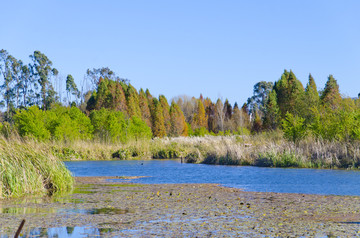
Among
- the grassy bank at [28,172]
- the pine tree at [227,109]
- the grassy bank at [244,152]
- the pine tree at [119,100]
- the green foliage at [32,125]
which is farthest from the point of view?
the pine tree at [227,109]

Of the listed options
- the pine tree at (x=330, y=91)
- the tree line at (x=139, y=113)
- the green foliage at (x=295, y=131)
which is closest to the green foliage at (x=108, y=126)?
the tree line at (x=139, y=113)

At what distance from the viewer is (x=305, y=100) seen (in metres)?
43.2

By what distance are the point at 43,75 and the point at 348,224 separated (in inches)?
2477

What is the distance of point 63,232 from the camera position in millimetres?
8461

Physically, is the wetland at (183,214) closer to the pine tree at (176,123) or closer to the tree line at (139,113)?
the tree line at (139,113)

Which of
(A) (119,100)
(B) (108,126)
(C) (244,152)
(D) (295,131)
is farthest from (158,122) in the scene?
(C) (244,152)

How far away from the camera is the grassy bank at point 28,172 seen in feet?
43.6

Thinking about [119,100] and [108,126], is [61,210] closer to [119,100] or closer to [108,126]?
[108,126]

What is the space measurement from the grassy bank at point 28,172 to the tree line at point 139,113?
6.70m

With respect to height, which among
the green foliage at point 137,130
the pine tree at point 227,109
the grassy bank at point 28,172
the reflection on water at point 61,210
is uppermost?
the pine tree at point 227,109

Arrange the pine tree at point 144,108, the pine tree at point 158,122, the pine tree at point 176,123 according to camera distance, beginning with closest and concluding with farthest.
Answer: the pine tree at point 158,122, the pine tree at point 144,108, the pine tree at point 176,123

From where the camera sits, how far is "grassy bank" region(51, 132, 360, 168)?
24328 millimetres

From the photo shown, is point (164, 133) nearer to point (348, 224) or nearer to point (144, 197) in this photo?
point (144, 197)

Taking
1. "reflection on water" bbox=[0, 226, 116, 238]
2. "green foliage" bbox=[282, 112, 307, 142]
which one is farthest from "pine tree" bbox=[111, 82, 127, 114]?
"reflection on water" bbox=[0, 226, 116, 238]
